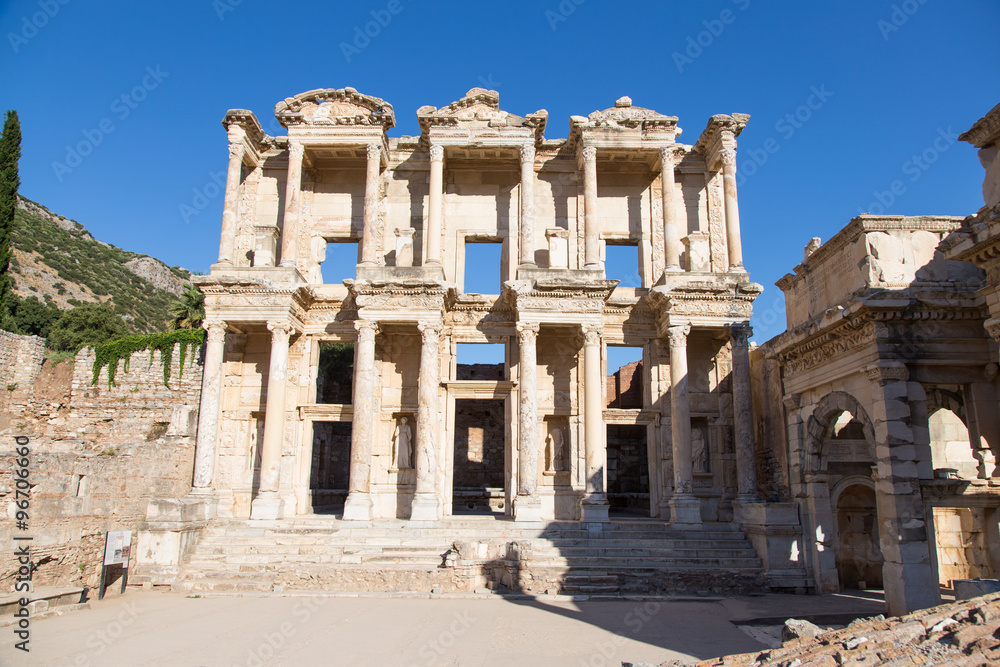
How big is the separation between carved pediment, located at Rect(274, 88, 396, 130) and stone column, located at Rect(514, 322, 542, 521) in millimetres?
7572

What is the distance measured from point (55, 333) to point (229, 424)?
30.0 metres

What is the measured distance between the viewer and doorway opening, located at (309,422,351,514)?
1049 inches

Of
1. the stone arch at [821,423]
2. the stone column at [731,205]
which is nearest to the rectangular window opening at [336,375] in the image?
the stone column at [731,205]

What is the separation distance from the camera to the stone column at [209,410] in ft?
58.5

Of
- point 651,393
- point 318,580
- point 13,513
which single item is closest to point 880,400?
point 651,393

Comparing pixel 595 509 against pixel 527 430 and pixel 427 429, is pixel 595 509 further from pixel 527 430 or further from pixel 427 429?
pixel 427 429

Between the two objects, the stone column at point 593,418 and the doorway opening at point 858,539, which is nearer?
the doorway opening at point 858,539

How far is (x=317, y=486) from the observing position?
28188mm

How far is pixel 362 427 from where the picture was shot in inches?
715

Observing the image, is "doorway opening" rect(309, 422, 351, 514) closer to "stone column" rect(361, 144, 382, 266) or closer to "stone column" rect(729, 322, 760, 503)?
"stone column" rect(361, 144, 382, 266)

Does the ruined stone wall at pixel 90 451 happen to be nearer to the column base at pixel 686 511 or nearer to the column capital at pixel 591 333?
the column capital at pixel 591 333

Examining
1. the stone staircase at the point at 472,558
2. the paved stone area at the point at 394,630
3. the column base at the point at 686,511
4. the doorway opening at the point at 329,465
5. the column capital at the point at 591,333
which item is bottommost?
the paved stone area at the point at 394,630

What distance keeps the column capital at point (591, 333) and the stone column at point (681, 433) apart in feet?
6.37

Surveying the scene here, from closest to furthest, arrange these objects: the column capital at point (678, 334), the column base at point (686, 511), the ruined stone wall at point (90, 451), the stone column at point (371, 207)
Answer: the ruined stone wall at point (90, 451)
the column base at point (686, 511)
the column capital at point (678, 334)
the stone column at point (371, 207)
